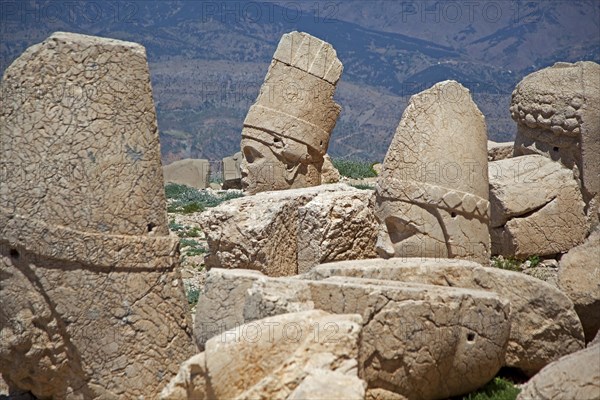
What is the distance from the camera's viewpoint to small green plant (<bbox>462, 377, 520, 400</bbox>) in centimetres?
533

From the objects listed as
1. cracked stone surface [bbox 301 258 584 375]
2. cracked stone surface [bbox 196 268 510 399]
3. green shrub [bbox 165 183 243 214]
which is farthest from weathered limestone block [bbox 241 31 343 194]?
cracked stone surface [bbox 196 268 510 399]

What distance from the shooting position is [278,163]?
10.3m

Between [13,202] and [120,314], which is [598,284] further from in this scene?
[13,202]

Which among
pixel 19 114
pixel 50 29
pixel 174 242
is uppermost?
pixel 19 114

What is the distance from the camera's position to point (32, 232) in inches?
193

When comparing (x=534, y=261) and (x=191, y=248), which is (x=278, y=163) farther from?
(x=534, y=261)

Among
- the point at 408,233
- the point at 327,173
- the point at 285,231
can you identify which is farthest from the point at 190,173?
the point at 408,233

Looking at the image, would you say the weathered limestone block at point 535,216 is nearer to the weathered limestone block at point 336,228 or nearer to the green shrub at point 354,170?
the weathered limestone block at point 336,228

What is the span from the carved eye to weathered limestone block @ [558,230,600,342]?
4741mm

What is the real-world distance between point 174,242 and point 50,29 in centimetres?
2464

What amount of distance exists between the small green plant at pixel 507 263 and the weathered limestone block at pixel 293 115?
2.78 meters

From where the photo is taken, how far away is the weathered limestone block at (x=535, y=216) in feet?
27.8

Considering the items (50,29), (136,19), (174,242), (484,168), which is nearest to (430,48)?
(136,19)

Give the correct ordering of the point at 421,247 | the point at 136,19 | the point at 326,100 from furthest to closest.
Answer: the point at 136,19
the point at 326,100
the point at 421,247
